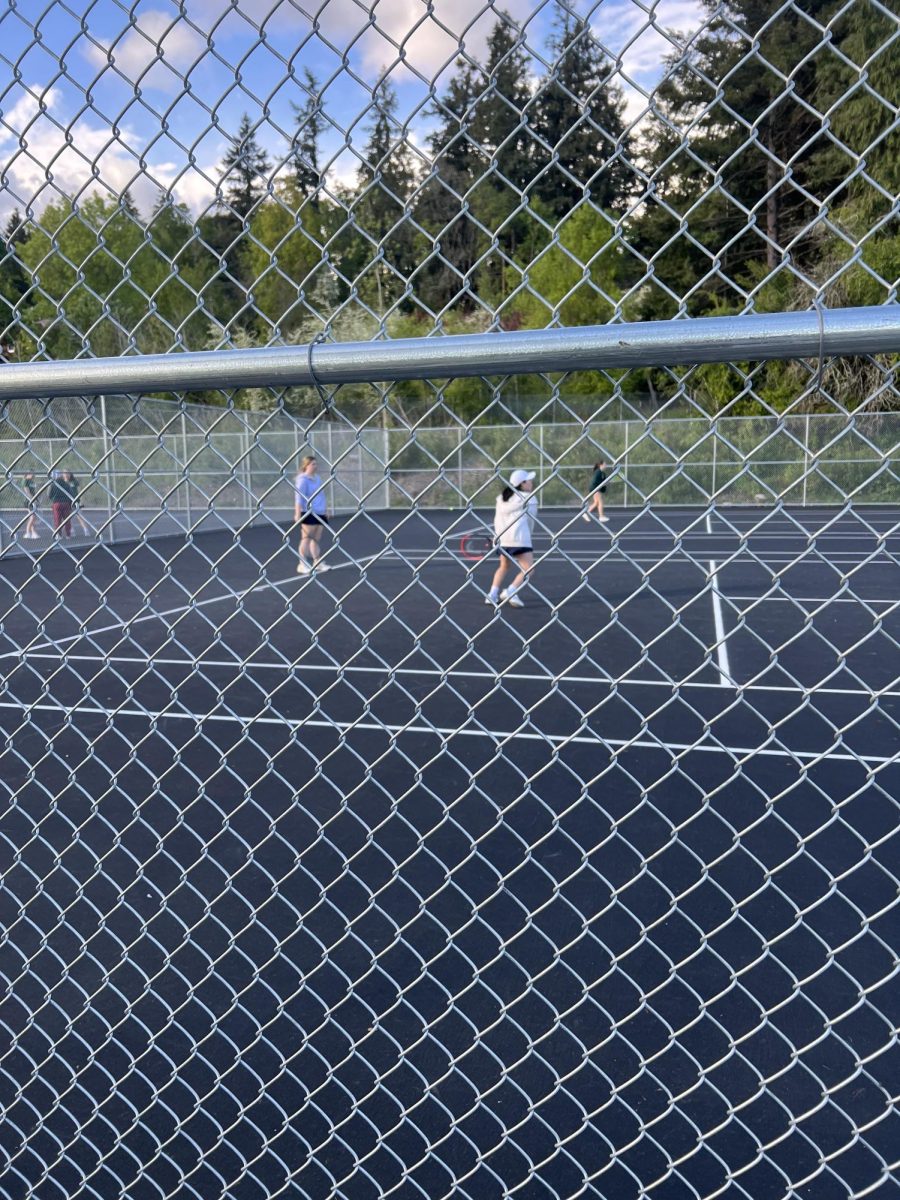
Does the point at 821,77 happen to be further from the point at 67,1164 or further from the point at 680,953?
the point at 67,1164

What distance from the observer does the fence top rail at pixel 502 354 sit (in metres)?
1.39

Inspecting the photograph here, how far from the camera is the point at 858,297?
5000mm

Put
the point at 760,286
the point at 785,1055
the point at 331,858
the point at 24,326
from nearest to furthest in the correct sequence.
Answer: the point at 760,286
the point at 24,326
the point at 785,1055
the point at 331,858

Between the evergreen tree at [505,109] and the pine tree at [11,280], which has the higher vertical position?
the evergreen tree at [505,109]

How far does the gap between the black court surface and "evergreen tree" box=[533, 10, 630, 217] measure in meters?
0.70

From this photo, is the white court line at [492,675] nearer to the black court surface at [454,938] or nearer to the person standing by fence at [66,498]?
the black court surface at [454,938]

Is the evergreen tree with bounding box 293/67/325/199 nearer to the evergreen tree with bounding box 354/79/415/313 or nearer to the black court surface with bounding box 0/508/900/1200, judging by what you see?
the evergreen tree with bounding box 354/79/415/313

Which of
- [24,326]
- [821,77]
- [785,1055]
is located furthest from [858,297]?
[24,326]

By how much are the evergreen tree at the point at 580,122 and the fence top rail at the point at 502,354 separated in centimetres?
29

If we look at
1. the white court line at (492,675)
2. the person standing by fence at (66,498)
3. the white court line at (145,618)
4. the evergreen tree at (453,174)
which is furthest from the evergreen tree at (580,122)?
the person standing by fence at (66,498)

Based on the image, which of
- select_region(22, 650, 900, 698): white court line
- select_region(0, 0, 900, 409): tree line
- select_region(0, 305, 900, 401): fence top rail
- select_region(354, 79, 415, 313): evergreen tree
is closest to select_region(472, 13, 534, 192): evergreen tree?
select_region(0, 0, 900, 409): tree line

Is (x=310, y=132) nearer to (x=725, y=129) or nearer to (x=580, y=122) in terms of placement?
(x=580, y=122)

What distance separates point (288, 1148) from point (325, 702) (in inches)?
199

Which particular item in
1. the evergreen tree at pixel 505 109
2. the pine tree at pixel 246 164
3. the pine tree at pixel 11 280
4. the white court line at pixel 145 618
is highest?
the evergreen tree at pixel 505 109
